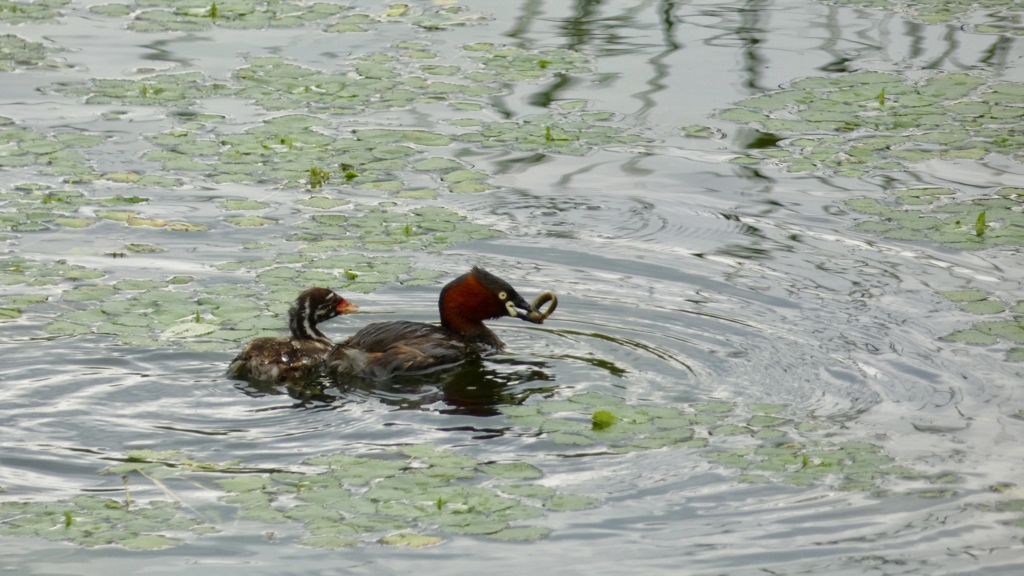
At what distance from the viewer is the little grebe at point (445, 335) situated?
8.41 meters

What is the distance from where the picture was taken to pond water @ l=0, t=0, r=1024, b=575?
21.1 ft

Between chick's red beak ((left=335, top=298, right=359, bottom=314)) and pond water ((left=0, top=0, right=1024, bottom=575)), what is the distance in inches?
12.5

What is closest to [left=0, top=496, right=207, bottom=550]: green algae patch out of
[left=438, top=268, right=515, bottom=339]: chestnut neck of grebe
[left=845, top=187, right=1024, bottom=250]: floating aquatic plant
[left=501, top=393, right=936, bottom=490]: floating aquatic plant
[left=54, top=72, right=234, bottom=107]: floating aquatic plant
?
[left=501, top=393, right=936, bottom=490]: floating aquatic plant

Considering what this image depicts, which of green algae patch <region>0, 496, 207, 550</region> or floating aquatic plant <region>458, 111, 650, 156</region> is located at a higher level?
green algae patch <region>0, 496, 207, 550</region>

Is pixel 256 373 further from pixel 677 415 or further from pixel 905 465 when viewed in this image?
pixel 905 465

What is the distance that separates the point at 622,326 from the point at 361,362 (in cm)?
148

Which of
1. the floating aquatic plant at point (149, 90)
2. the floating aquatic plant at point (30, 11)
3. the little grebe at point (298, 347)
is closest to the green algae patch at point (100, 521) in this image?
the little grebe at point (298, 347)

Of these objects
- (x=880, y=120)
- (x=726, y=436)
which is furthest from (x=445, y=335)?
(x=880, y=120)

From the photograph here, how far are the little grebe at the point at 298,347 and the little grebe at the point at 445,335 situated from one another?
122mm

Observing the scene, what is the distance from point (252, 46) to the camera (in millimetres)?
14039

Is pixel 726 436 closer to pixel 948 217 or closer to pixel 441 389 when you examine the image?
pixel 441 389

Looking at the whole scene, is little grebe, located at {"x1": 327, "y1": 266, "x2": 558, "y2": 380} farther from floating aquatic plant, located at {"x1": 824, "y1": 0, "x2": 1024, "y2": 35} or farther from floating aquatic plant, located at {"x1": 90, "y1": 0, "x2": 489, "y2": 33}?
floating aquatic plant, located at {"x1": 824, "y1": 0, "x2": 1024, "y2": 35}

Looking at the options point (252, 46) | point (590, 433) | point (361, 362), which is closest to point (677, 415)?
point (590, 433)

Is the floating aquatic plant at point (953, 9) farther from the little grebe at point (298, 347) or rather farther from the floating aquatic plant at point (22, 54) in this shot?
the little grebe at point (298, 347)
